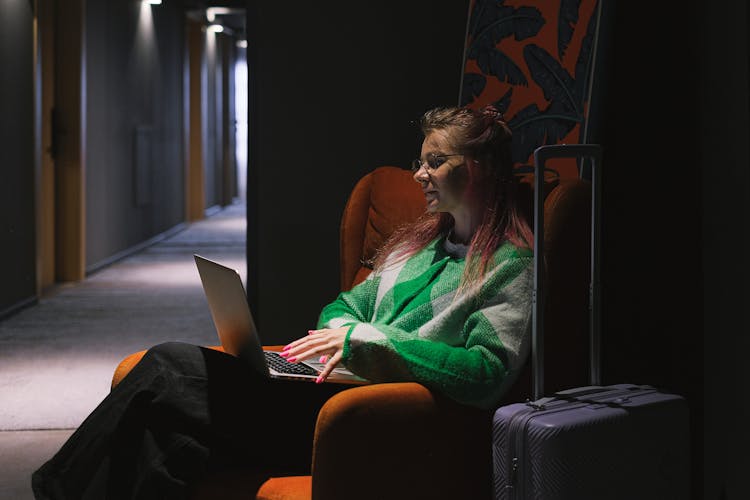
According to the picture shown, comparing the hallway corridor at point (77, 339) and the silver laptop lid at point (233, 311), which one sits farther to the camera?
the hallway corridor at point (77, 339)

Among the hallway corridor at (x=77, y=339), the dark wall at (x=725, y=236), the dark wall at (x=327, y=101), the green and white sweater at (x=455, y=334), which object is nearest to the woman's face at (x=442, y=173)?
the green and white sweater at (x=455, y=334)

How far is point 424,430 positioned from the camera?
1950 millimetres

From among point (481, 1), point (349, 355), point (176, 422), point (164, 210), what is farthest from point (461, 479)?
point (164, 210)

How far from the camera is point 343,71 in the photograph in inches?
134

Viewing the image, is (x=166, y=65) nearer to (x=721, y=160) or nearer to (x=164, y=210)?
(x=164, y=210)

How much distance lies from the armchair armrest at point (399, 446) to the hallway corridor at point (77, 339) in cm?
154

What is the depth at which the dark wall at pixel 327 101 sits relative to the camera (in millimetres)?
3383

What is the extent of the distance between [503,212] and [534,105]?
1.91 feet

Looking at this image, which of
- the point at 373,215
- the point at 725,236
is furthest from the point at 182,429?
the point at 725,236

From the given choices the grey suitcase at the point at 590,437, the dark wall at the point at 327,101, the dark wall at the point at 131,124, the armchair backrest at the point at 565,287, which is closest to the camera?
the grey suitcase at the point at 590,437

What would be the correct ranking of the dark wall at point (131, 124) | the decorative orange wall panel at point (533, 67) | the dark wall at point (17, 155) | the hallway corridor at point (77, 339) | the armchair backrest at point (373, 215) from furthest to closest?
the dark wall at point (131, 124)
the dark wall at point (17, 155)
the hallway corridor at point (77, 339)
the armchair backrest at point (373, 215)
the decorative orange wall panel at point (533, 67)

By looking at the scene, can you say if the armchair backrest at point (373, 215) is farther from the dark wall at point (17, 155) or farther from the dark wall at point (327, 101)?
the dark wall at point (17, 155)

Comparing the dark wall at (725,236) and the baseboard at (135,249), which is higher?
the dark wall at (725,236)

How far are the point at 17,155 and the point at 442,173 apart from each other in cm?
502
